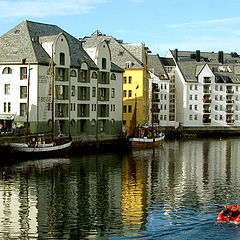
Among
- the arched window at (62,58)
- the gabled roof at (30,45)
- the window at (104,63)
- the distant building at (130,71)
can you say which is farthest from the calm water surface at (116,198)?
the distant building at (130,71)

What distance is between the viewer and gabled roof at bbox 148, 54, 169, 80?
537 ft

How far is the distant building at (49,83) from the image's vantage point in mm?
94438

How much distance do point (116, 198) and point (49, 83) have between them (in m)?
48.0

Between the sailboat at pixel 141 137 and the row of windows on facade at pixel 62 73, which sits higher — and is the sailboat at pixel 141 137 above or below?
below

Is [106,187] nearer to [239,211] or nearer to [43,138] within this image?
[239,211]

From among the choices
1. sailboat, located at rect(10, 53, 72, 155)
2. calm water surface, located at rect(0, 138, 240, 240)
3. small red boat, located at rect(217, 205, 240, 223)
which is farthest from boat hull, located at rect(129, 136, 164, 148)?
small red boat, located at rect(217, 205, 240, 223)

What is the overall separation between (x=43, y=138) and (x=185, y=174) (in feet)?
96.2

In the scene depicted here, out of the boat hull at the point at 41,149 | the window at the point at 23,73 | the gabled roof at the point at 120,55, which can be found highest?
the gabled roof at the point at 120,55

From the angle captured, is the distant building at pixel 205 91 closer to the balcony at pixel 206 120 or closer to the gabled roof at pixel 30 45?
the balcony at pixel 206 120

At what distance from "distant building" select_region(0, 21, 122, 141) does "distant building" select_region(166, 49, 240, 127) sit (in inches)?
2421

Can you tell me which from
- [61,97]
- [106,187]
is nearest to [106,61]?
[61,97]

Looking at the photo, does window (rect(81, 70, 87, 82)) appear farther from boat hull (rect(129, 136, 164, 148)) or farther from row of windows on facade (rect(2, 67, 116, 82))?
boat hull (rect(129, 136, 164, 148))

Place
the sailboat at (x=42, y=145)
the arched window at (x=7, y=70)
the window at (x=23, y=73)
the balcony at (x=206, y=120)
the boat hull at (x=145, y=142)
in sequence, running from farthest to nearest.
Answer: the balcony at (x=206, y=120), the boat hull at (x=145, y=142), the arched window at (x=7, y=70), the window at (x=23, y=73), the sailboat at (x=42, y=145)

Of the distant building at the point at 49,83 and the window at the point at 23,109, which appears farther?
the window at the point at 23,109
